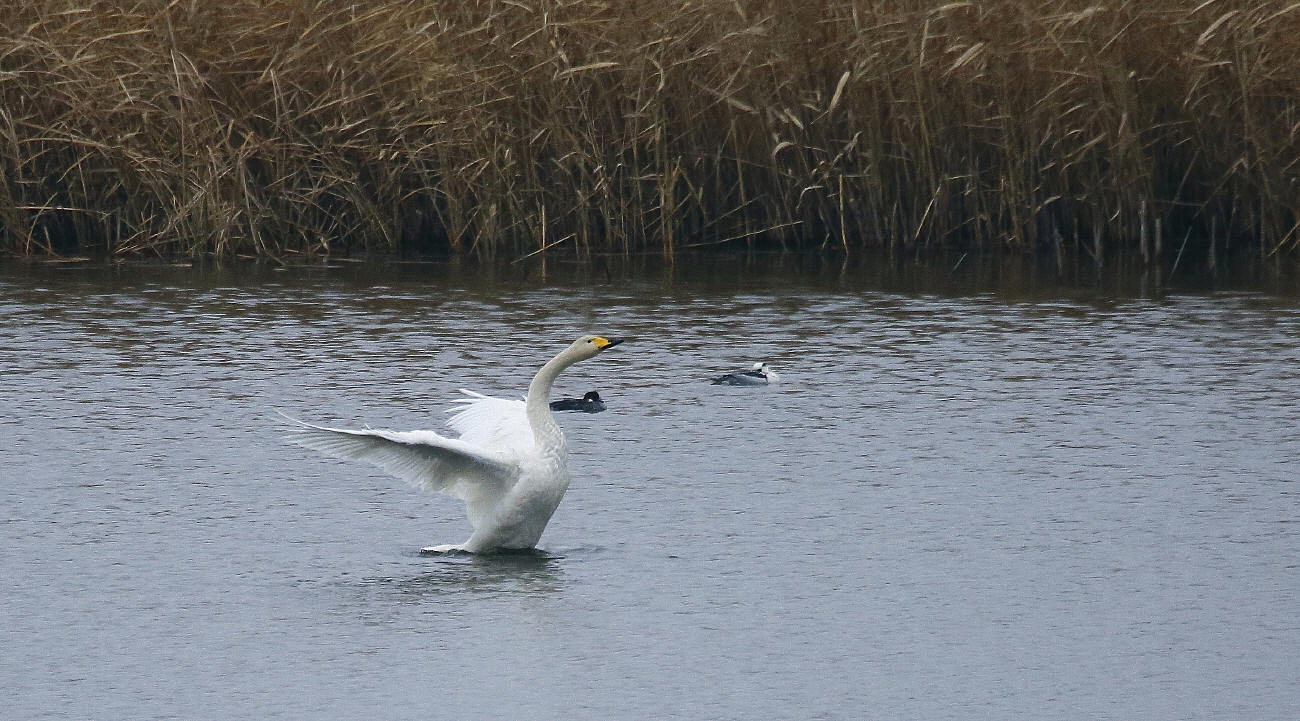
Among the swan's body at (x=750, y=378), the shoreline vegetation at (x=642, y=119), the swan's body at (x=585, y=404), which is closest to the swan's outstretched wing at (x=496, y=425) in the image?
the swan's body at (x=585, y=404)

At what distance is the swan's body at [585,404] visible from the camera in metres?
9.64

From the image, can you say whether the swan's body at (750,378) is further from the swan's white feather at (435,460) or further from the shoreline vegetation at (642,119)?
the shoreline vegetation at (642,119)

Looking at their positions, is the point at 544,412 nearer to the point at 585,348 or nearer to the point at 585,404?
the point at 585,348

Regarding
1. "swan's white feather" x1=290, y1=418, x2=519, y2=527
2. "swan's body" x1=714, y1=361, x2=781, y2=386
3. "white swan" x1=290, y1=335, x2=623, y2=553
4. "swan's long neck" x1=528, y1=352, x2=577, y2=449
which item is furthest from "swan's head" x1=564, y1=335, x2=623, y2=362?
"swan's body" x1=714, y1=361, x2=781, y2=386

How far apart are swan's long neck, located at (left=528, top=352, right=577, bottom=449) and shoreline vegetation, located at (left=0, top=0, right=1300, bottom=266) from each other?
6518 millimetres

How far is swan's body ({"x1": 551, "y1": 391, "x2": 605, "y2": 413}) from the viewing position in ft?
31.6

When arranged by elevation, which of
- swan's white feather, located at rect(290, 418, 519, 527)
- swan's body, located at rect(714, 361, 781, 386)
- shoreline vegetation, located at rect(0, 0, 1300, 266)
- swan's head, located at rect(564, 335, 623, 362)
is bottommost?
swan's body, located at rect(714, 361, 781, 386)

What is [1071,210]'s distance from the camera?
14500 millimetres

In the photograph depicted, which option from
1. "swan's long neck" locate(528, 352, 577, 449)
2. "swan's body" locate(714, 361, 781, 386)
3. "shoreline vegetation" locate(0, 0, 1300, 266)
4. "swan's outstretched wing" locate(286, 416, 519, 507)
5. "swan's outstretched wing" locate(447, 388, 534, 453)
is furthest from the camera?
"shoreline vegetation" locate(0, 0, 1300, 266)

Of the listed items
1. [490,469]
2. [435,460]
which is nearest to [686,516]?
[490,469]

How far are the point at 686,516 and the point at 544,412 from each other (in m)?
0.71

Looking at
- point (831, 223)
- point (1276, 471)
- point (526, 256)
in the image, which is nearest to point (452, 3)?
point (526, 256)

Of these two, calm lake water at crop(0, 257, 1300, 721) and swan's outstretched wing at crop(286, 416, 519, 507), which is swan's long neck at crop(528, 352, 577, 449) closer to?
swan's outstretched wing at crop(286, 416, 519, 507)

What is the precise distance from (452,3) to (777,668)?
9.17 meters
